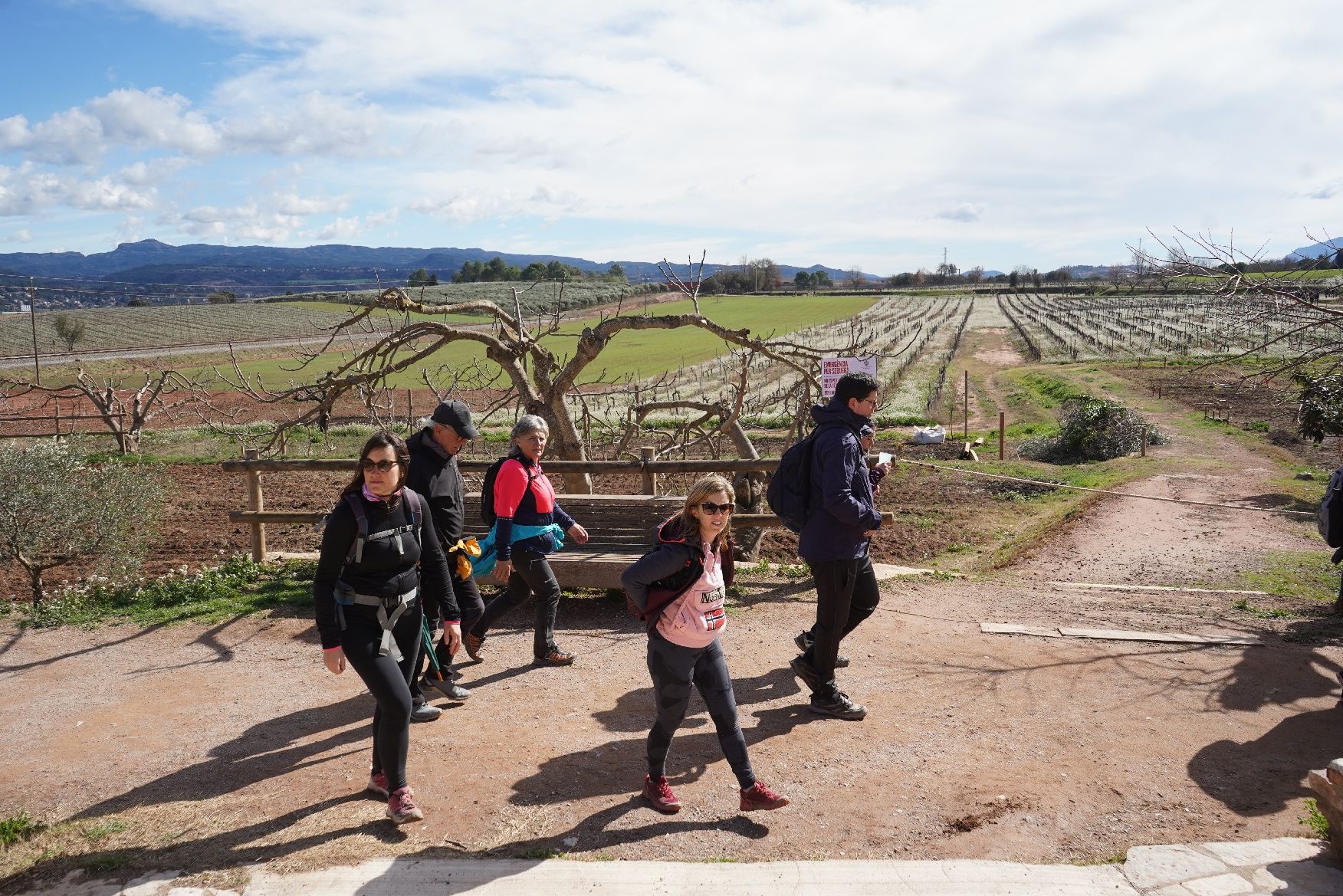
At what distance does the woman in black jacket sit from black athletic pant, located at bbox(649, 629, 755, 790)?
109 centimetres

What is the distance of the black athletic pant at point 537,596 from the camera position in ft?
19.4

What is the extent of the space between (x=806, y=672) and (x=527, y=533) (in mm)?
1857

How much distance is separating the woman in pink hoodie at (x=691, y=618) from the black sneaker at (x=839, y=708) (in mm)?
1193

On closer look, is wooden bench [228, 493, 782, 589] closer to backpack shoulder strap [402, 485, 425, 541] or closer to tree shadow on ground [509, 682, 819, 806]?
tree shadow on ground [509, 682, 819, 806]

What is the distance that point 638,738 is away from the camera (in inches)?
201

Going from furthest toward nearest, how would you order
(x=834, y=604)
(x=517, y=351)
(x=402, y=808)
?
1. (x=517, y=351)
2. (x=834, y=604)
3. (x=402, y=808)

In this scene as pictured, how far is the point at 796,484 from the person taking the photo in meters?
5.19

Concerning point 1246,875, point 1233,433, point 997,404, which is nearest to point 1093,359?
point 997,404

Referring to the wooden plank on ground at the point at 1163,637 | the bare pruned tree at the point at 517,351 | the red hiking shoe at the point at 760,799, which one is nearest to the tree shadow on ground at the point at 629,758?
the red hiking shoe at the point at 760,799

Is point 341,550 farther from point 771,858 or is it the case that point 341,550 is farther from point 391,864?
point 771,858

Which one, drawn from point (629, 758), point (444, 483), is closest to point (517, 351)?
point (444, 483)

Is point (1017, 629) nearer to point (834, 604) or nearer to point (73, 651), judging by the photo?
point (834, 604)

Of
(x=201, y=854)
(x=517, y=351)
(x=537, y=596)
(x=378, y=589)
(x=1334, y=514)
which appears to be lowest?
(x=201, y=854)

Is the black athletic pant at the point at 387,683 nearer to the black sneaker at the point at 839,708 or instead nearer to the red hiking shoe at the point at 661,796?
the red hiking shoe at the point at 661,796
